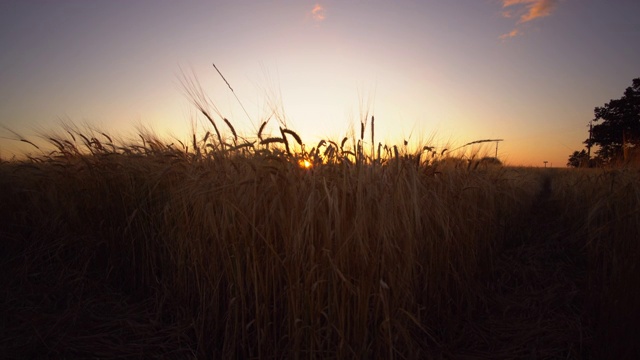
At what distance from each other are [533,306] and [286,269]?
2.13 m

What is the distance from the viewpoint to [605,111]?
18.6 meters

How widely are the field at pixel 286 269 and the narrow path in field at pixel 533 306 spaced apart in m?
0.02

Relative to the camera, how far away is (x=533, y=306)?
7.85 feet

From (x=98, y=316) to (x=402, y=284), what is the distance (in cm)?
203

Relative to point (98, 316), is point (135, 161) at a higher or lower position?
higher

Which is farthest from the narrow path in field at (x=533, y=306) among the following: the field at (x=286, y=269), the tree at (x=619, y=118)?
the tree at (x=619, y=118)

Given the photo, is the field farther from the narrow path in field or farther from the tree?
the tree

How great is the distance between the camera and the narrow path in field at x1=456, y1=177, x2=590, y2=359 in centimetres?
188

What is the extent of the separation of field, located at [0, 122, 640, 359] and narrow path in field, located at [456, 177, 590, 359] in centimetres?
2

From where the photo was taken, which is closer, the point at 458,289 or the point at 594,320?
the point at 594,320

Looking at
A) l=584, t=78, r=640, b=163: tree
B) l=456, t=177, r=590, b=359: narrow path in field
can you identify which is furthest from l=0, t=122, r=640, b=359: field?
l=584, t=78, r=640, b=163: tree

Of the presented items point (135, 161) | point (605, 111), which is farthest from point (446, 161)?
point (605, 111)

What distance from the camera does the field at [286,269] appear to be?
1.55 meters

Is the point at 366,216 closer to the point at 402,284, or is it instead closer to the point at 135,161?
the point at 402,284
